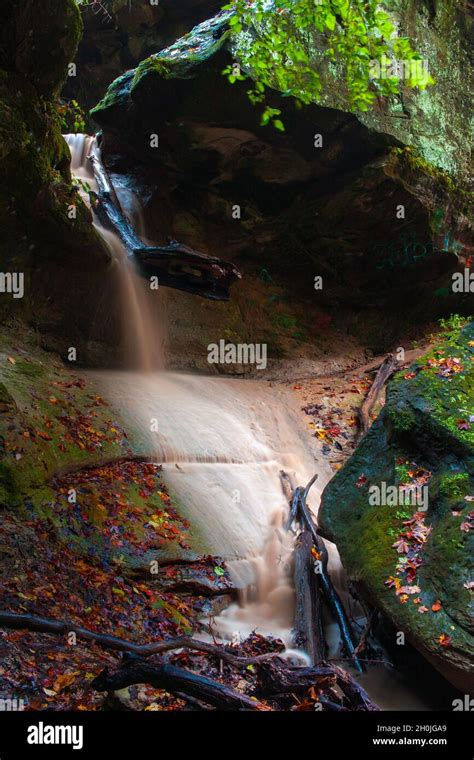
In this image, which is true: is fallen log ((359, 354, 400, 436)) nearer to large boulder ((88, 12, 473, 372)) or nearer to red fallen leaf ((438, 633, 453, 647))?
large boulder ((88, 12, 473, 372))

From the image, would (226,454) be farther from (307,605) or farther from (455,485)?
(455,485)

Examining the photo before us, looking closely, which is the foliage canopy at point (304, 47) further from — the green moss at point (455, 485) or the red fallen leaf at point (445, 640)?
the red fallen leaf at point (445, 640)

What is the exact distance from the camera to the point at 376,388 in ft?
36.6

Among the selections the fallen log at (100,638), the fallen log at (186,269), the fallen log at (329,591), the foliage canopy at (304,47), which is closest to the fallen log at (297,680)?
the fallen log at (100,638)

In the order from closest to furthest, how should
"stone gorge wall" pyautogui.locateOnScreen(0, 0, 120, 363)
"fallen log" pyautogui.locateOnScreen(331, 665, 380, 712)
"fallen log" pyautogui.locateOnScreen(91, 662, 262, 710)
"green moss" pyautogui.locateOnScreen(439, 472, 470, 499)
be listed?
"fallen log" pyautogui.locateOnScreen(91, 662, 262, 710)
"fallen log" pyautogui.locateOnScreen(331, 665, 380, 712)
"green moss" pyautogui.locateOnScreen(439, 472, 470, 499)
"stone gorge wall" pyautogui.locateOnScreen(0, 0, 120, 363)

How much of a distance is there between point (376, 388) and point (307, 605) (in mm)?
6053

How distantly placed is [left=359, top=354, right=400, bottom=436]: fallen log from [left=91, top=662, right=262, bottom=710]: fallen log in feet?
23.7

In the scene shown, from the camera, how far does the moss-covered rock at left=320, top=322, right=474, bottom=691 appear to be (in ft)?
14.4

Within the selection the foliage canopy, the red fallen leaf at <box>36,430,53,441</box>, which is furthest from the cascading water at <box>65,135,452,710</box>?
the foliage canopy

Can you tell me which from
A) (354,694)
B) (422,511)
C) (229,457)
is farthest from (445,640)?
(229,457)

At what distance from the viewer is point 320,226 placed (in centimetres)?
1203

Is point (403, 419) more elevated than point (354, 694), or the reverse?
point (403, 419)

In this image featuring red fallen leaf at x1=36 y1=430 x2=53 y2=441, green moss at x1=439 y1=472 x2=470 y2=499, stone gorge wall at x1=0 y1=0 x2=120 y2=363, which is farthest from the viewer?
stone gorge wall at x1=0 y1=0 x2=120 y2=363

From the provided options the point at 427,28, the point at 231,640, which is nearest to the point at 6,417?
the point at 231,640
